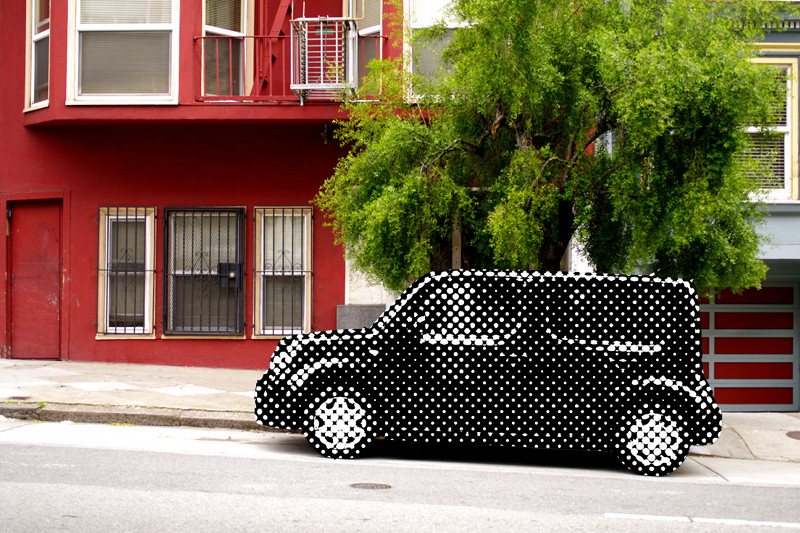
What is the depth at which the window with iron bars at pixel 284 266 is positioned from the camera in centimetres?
1386

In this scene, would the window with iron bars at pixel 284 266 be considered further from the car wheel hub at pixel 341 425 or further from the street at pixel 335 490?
the car wheel hub at pixel 341 425

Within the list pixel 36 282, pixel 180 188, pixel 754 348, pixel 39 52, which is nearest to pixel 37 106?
pixel 39 52

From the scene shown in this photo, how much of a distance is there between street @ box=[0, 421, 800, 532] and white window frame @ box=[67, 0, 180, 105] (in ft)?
18.8

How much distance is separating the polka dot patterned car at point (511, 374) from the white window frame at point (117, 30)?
6.44 m

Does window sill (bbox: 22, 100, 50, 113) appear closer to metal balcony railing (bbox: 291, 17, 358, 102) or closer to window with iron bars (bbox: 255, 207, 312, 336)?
window with iron bars (bbox: 255, 207, 312, 336)

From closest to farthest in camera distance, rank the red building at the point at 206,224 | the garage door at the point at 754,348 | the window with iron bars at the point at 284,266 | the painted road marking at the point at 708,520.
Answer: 1. the painted road marking at the point at 708,520
2. the red building at the point at 206,224
3. the window with iron bars at the point at 284,266
4. the garage door at the point at 754,348

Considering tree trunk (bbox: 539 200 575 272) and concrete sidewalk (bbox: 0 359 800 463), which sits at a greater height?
tree trunk (bbox: 539 200 575 272)

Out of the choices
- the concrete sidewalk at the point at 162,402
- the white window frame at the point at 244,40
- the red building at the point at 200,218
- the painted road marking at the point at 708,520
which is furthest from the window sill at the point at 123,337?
the painted road marking at the point at 708,520

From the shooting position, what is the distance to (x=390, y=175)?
987 centimetres

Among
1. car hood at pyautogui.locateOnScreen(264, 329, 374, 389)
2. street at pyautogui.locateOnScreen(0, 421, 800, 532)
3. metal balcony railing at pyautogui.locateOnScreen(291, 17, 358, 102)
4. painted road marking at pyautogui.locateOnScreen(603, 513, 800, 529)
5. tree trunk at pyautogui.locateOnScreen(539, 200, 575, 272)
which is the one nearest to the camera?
street at pyautogui.locateOnScreen(0, 421, 800, 532)

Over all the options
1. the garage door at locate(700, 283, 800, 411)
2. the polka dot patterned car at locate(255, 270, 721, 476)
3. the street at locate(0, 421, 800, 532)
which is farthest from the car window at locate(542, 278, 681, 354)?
the garage door at locate(700, 283, 800, 411)

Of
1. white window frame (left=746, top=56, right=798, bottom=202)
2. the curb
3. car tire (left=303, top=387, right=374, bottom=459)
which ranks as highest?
white window frame (left=746, top=56, right=798, bottom=202)

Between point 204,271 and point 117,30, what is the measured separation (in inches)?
149

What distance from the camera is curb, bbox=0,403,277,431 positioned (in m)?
9.58
